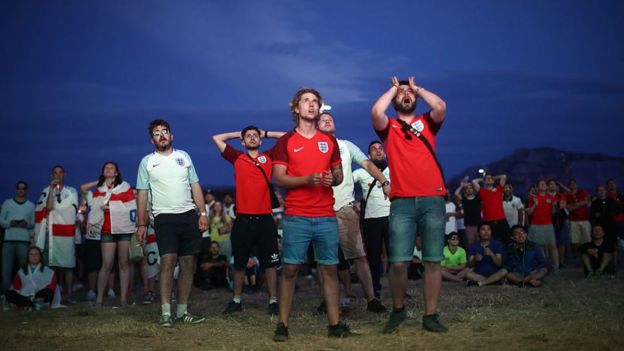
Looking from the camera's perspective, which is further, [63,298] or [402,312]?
[63,298]

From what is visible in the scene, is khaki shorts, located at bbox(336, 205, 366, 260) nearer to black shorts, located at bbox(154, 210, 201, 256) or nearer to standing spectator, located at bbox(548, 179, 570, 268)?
black shorts, located at bbox(154, 210, 201, 256)

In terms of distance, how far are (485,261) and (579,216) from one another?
4.79 metres

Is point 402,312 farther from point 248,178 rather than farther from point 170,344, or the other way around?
point 248,178

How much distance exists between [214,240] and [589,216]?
8758 mm

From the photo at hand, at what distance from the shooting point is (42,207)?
1123 centimetres

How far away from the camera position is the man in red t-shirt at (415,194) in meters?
6.08

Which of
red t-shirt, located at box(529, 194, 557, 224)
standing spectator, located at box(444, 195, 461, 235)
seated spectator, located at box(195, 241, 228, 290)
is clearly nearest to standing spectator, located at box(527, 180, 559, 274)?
red t-shirt, located at box(529, 194, 557, 224)

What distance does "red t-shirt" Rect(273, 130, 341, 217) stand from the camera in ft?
19.7

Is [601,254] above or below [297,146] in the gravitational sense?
below

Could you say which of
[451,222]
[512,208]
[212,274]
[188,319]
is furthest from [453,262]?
[188,319]

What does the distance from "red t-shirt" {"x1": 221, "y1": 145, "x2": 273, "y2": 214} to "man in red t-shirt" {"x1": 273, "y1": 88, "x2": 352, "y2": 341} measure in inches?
96.5

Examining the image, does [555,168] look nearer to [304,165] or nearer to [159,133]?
[159,133]

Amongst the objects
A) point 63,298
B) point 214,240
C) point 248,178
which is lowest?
point 63,298

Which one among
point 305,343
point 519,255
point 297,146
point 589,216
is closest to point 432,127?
point 297,146
